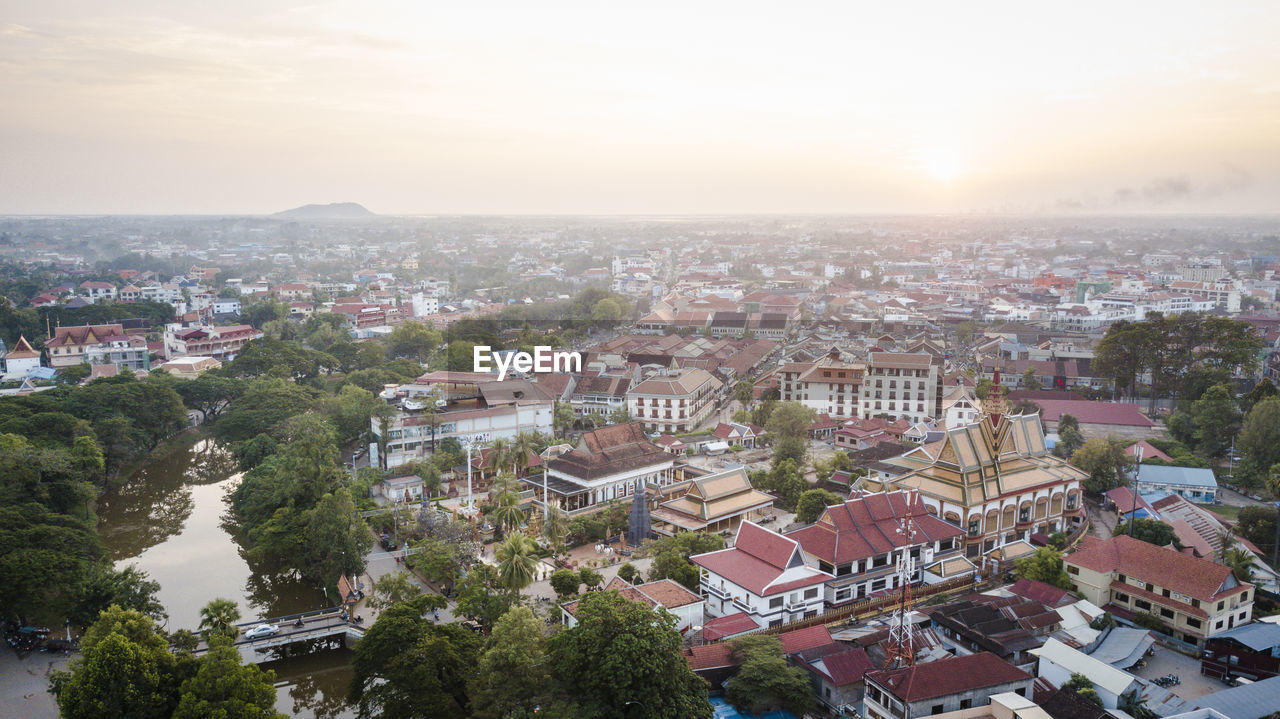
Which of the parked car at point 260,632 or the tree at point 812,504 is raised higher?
the tree at point 812,504

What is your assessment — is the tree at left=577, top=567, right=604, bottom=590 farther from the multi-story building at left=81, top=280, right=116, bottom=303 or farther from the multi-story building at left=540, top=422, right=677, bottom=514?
the multi-story building at left=81, top=280, right=116, bottom=303

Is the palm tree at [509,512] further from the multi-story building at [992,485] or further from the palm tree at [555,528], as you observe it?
the multi-story building at [992,485]

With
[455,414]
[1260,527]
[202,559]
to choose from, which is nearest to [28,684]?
[202,559]

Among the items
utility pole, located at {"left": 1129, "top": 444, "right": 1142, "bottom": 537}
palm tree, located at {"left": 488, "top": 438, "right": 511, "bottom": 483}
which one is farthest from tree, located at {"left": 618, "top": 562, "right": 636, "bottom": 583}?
utility pole, located at {"left": 1129, "top": 444, "right": 1142, "bottom": 537}

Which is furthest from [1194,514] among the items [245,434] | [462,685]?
[245,434]

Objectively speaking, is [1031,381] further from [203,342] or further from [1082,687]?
[203,342]

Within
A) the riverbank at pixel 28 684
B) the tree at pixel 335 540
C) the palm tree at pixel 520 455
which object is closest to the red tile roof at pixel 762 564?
the tree at pixel 335 540
